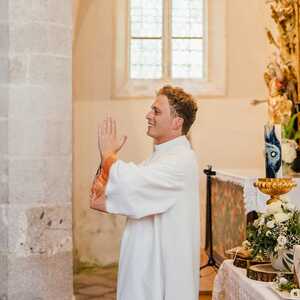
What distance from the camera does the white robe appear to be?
2.96m

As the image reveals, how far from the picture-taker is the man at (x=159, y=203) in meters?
2.93

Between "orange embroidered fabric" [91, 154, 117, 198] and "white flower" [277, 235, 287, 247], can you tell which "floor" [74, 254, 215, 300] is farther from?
"white flower" [277, 235, 287, 247]

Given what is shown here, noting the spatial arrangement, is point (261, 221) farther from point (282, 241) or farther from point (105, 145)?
point (105, 145)

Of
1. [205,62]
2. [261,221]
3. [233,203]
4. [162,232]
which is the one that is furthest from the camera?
[205,62]

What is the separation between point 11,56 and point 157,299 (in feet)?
7.42

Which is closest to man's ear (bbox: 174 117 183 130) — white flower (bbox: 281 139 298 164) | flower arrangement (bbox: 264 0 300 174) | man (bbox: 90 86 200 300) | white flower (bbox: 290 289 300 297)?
man (bbox: 90 86 200 300)

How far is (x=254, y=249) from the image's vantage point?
9.14 ft

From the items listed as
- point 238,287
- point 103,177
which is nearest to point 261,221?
point 238,287

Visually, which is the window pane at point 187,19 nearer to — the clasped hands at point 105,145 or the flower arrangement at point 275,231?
the clasped hands at point 105,145

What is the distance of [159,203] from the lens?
2984 mm

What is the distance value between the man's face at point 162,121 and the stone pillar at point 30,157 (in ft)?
5.23

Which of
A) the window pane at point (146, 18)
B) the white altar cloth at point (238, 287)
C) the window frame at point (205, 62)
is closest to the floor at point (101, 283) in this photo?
the window frame at point (205, 62)

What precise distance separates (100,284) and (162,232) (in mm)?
4482

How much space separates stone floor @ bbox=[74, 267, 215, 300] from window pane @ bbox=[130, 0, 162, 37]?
3.37 metres
